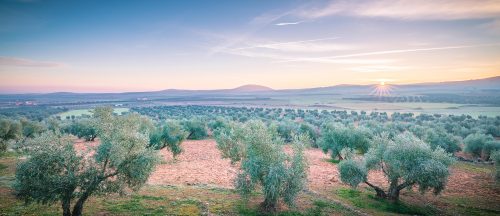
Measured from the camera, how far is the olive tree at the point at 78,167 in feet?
67.1

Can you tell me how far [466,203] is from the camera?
1366 inches

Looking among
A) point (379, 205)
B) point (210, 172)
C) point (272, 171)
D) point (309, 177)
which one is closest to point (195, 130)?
point (210, 172)

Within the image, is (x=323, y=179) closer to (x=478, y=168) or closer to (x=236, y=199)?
(x=236, y=199)

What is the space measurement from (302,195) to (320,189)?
521 centimetres

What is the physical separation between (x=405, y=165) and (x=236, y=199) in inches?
760

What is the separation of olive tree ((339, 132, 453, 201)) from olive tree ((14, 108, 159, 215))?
2369cm

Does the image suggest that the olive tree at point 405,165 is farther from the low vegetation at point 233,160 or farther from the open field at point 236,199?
the open field at point 236,199

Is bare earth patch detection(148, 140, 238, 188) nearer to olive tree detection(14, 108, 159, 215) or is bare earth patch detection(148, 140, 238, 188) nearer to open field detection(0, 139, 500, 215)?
open field detection(0, 139, 500, 215)

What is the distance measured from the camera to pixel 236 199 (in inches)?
1248

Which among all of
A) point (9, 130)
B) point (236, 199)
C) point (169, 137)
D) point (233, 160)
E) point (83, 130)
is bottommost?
point (236, 199)

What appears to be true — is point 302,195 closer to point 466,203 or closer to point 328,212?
point 328,212

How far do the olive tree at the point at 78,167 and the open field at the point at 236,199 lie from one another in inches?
166

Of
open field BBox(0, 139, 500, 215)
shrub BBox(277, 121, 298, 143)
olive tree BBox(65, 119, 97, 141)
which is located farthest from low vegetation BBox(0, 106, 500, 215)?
shrub BBox(277, 121, 298, 143)

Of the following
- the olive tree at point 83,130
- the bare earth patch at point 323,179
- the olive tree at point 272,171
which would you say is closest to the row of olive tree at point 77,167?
the olive tree at point 272,171
